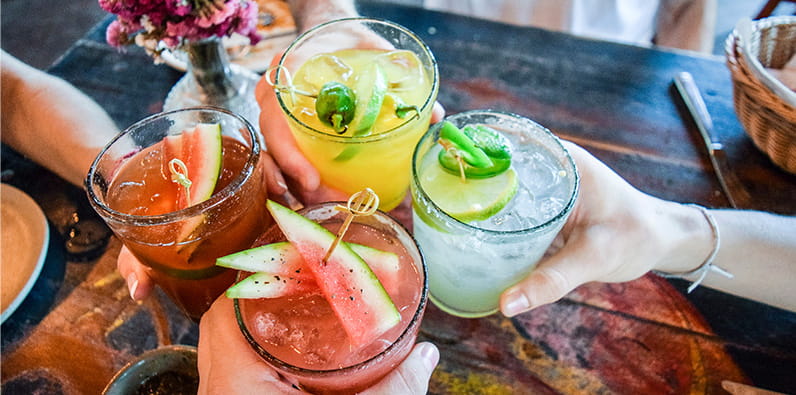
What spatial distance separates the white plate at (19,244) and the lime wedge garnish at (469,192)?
3.61 feet

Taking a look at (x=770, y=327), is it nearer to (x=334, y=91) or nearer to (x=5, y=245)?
(x=334, y=91)

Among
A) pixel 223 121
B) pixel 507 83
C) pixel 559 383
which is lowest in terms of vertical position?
pixel 559 383

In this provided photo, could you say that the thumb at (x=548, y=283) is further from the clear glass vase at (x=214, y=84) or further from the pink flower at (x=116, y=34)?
the pink flower at (x=116, y=34)

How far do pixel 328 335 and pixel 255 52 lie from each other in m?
1.51

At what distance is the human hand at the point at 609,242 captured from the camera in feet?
3.97

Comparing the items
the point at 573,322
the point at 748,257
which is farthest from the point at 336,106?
the point at 748,257

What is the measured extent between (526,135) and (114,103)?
1.57 metres

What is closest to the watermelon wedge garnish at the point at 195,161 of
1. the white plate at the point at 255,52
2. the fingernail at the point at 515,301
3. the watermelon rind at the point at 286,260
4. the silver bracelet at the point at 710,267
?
the watermelon rind at the point at 286,260

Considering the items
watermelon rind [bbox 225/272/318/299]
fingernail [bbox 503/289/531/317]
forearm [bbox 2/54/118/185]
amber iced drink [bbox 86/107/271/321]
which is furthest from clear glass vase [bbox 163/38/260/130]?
fingernail [bbox 503/289/531/317]

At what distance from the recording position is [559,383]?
1294mm

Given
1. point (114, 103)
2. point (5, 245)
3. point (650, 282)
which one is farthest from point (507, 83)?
point (5, 245)

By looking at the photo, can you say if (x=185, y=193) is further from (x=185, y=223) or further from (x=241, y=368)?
(x=241, y=368)

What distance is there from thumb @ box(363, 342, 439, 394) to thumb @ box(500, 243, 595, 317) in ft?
0.89

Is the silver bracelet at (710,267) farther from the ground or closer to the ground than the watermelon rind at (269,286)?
closer to the ground
